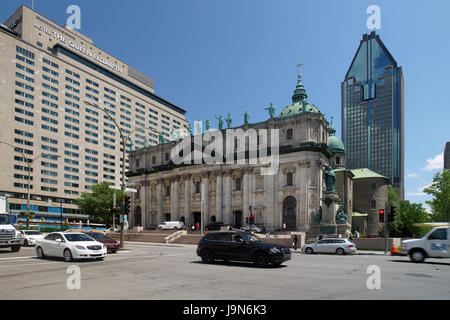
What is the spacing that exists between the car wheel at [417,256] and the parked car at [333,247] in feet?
26.5

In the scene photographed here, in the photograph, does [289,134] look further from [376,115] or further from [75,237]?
[376,115]

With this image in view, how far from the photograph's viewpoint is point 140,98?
128 meters

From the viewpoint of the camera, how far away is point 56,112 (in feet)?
319

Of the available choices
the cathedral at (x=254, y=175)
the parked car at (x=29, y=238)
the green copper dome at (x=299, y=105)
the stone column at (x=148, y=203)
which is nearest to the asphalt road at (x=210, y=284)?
the parked car at (x=29, y=238)

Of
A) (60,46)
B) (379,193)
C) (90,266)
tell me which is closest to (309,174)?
(379,193)

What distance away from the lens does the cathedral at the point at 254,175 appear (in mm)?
57750

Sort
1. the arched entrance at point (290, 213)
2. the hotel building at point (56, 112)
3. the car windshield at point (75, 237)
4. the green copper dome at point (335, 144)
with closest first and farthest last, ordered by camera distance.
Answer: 1. the car windshield at point (75, 237)
2. the arched entrance at point (290, 213)
3. the green copper dome at point (335, 144)
4. the hotel building at point (56, 112)

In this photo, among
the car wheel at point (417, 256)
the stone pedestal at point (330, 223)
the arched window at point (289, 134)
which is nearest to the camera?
the car wheel at point (417, 256)

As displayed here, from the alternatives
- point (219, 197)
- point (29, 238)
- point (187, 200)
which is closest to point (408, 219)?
point (219, 197)

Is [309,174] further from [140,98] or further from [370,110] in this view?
[370,110]

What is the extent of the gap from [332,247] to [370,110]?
159 metres

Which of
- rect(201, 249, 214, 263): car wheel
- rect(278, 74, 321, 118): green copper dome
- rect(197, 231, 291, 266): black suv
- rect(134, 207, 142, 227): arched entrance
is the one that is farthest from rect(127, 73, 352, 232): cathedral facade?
rect(197, 231, 291, 266): black suv

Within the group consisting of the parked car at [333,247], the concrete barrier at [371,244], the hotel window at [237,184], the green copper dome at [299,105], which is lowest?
the concrete barrier at [371,244]

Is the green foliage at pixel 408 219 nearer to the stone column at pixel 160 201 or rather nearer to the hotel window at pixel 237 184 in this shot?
the hotel window at pixel 237 184
